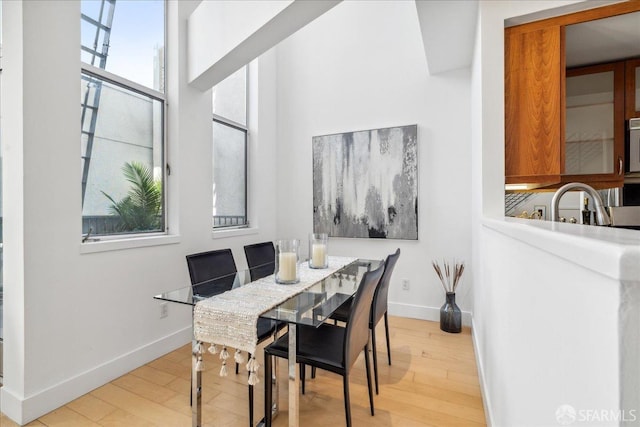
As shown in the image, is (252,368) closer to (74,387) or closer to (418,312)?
(74,387)

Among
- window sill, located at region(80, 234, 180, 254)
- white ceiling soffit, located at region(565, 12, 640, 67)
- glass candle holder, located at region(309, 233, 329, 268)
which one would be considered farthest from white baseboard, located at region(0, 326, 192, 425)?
white ceiling soffit, located at region(565, 12, 640, 67)

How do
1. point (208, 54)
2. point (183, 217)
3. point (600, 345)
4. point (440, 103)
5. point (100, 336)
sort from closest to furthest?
1. point (600, 345)
2. point (100, 336)
3. point (208, 54)
4. point (183, 217)
5. point (440, 103)

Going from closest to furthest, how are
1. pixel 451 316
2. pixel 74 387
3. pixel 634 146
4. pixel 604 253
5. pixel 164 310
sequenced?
1. pixel 604 253
2. pixel 74 387
3. pixel 634 146
4. pixel 164 310
5. pixel 451 316

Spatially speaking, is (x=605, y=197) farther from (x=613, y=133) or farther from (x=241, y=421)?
(x=241, y=421)

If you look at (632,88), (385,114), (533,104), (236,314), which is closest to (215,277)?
(236,314)

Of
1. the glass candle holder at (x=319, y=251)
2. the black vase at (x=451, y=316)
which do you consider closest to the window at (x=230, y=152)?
the glass candle holder at (x=319, y=251)

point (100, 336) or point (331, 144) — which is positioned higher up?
point (331, 144)

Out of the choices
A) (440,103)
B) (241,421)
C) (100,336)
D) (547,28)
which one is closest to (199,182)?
(100,336)

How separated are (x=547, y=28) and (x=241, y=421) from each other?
9.45 ft

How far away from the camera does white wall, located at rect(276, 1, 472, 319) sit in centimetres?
318

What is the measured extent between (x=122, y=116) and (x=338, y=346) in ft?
7.80

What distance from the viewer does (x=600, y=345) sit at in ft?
1.43

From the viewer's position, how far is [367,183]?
140 inches

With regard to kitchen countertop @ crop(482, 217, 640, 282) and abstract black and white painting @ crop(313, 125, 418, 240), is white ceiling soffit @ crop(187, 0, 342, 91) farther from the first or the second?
kitchen countertop @ crop(482, 217, 640, 282)
